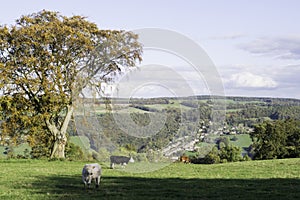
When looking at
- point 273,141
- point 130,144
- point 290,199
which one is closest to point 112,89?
point 130,144

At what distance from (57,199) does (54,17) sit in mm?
23779

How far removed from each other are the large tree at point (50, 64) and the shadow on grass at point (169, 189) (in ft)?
49.7

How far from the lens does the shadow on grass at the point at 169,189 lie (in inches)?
603

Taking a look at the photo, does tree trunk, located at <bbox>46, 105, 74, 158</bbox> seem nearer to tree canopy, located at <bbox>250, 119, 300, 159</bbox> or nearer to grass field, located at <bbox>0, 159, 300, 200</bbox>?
grass field, located at <bbox>0, 159, 300, 200</bbox>

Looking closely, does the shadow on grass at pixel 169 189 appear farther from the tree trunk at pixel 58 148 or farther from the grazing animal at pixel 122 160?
the tree trunk at pixel 58 148

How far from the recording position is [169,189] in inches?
672

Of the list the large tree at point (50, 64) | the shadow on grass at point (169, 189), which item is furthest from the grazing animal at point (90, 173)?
the large tree at point (50, 64)

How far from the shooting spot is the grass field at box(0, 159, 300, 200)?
15448 mm

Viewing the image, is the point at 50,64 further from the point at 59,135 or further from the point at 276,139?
the point at 276,139

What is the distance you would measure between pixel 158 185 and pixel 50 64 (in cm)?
1874

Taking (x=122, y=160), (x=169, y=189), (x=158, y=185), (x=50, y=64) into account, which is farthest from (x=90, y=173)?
(x=50, y=64)

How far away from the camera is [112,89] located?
3572 cm

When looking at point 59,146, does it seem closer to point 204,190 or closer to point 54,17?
point 54,17

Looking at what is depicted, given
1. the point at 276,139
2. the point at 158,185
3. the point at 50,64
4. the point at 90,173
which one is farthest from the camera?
the point at 276,139
